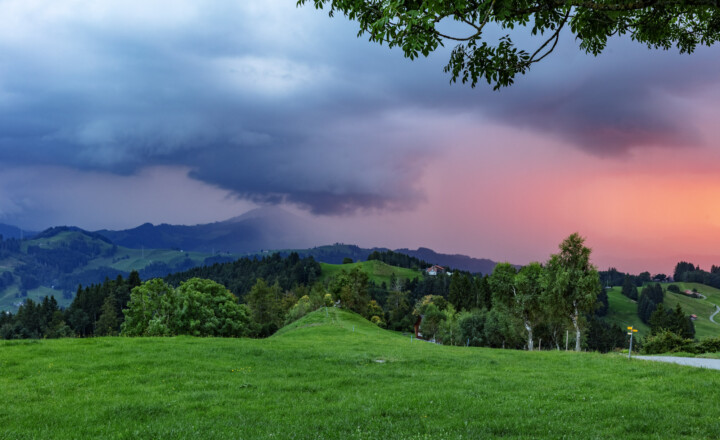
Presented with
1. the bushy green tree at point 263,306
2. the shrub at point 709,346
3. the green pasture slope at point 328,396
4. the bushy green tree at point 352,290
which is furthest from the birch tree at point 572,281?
the bushy green tree at point 263,306

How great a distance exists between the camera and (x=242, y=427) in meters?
12.7

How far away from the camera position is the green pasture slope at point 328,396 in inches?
489

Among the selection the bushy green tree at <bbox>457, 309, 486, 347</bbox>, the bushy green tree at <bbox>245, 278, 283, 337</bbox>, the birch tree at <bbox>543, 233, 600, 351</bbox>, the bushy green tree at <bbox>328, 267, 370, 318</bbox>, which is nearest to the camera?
the birch tree at <bbox>543, 233, 600, 351</bbox>

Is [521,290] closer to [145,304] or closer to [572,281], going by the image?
[572,281]

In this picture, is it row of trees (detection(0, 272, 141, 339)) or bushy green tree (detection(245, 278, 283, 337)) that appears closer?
bushy green tree (detection(245, 278, 283, 337))

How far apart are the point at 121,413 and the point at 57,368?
32.2 feet

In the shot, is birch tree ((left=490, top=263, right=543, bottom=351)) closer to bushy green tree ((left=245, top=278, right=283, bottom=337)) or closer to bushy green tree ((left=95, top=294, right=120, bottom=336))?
bushy green tree ((left=245, top=278, right=283, bottom=337))

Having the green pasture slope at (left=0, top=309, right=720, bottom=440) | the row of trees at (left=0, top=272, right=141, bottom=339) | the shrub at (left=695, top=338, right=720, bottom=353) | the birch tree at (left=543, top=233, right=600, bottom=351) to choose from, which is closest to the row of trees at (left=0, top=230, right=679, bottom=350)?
the birch tree at (left=543, top=233, right=600, bottom=351)

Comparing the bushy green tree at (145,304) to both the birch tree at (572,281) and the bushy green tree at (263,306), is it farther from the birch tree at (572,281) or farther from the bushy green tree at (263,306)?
the bushy green tree at (263,306)

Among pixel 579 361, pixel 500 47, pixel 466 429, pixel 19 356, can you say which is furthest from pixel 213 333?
pixel 500 47

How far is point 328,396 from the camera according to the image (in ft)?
55.5

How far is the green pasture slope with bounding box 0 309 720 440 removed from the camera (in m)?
12.4

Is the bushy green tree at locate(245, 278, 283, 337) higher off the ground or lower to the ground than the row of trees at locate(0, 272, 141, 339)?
higher

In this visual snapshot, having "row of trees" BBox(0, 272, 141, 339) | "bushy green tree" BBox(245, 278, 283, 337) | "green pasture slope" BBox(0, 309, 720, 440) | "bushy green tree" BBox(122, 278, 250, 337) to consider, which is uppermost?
"green pasture slope" BBox(0, 309, 720, 440)
